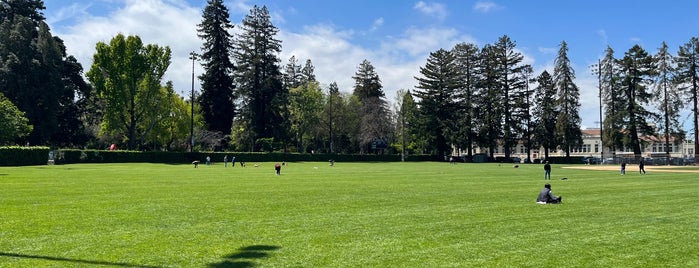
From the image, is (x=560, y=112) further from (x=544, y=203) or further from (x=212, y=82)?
(x=544, y=203)

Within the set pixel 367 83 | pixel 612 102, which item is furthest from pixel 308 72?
pixel 612 102

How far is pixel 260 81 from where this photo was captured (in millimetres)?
81750

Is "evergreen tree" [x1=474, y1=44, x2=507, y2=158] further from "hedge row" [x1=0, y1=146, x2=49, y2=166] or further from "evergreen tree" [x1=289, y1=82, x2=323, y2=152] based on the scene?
"hedge row" [x1=0, y1=146, x2=49, y2=166]

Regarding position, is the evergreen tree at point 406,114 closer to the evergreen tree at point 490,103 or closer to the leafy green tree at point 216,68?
the evergreen tree at point 490,103

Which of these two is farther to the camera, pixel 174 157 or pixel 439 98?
pixel 439 98

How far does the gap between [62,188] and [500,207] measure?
16.5 meters

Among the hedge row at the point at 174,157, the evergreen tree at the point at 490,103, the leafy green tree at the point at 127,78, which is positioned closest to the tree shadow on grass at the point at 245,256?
the hedge row at the point at 174,157

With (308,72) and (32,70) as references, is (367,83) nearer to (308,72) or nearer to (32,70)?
(308,72)

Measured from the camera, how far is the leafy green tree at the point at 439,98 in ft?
290

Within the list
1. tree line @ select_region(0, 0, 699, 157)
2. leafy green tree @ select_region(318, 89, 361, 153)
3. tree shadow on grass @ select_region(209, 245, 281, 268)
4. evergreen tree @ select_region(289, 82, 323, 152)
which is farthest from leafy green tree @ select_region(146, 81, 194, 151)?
tree shadow on grass @ select_region(209, 245, 281, 268)

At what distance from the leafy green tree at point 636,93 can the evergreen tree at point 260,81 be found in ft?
170

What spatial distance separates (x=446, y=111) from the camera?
8956 centimetres

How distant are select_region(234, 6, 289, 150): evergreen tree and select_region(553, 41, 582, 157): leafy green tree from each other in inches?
1751

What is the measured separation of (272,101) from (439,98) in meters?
28.9
